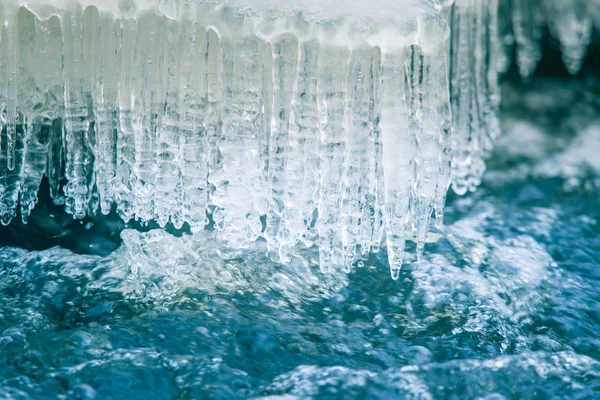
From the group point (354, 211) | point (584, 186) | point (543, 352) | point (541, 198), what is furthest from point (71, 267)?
point (584, 186)

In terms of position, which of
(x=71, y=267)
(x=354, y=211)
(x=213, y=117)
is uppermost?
(x=213, y=117)

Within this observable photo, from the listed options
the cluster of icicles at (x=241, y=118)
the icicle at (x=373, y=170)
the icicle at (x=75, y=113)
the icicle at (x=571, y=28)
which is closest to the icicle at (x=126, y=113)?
the cluster of icicles at (x=241, y=118)

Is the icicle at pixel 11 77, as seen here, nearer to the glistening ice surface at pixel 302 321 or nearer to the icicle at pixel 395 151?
the glistening ice surface at pixel 302 321

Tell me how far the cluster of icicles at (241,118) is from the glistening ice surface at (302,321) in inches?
8.3

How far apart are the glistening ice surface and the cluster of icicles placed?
0.69 ft

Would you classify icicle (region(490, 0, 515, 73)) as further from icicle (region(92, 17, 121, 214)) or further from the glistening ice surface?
icicle (region(92, 17, 121, 214))

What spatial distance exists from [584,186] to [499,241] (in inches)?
35.3

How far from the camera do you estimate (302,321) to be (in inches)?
95.7

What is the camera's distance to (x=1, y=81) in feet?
7.72

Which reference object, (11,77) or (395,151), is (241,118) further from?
(11,77)

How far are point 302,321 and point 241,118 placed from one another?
0.65 m

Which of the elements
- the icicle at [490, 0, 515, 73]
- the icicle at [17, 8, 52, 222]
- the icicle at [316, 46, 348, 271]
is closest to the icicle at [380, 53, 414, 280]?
the icicle at [316, 46, 348, 271]

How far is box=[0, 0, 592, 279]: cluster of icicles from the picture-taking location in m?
2.22

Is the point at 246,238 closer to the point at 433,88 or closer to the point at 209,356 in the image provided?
the point at 209,356
